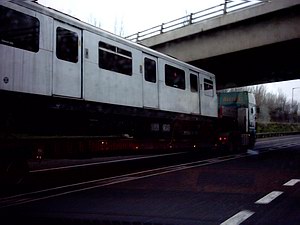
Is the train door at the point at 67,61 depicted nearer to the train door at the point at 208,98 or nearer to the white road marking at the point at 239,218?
the white road marking at the point at 239,218

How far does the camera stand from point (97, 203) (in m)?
6.78

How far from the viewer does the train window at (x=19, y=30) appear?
7.74 m

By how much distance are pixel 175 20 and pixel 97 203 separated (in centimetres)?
1881

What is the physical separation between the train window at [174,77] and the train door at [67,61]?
16.1 ft

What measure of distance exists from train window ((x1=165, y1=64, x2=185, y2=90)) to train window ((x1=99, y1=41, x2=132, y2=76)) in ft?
8.54

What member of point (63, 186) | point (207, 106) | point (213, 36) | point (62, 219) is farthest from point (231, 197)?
point (213, 36)

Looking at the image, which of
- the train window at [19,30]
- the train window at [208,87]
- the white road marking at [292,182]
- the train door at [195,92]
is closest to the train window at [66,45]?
the train window at [19,30]

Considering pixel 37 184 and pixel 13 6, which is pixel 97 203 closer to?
pixel 37 184

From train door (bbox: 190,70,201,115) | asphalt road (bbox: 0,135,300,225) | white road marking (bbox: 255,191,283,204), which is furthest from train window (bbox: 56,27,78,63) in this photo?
train door (bbox: 190,70,201,115)

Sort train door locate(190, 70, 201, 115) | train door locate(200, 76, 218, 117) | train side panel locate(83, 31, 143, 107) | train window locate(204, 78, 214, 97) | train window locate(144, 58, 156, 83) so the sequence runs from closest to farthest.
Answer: train side panel locate(83, 31, 143, 107), train window locate(144, 58, 156, 83), train door locate(190, 70, 201, 115), train door locate(200, 76, 218, 117), train window locate(204, 78, 214, 97)

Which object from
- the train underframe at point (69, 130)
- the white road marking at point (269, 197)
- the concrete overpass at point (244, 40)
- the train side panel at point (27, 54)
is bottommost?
the white road marking at point (269, 197)

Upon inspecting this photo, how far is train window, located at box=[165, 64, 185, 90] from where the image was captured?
14.0 metres

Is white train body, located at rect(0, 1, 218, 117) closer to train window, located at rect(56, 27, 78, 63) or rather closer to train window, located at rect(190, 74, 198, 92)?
train window, located at rect(56, 27, 78, 63)

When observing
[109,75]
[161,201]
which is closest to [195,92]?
[109,75]
